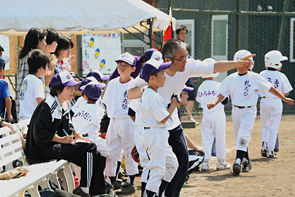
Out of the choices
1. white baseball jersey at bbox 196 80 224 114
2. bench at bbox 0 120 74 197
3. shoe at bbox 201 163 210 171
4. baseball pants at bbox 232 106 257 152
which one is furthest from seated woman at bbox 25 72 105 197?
white baseball jersey at bbox 196 80 224 114

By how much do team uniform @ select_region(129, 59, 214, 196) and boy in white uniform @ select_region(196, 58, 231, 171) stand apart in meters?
2.47

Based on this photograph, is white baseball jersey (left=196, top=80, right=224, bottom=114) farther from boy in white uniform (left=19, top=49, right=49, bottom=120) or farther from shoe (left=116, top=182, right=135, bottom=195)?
boy in white uniform (left=19, top=49, right=49, bottom=120)

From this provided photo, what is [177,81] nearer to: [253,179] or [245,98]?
[253,179]

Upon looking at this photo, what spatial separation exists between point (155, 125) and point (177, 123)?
0.44 meters

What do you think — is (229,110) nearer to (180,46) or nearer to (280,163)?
(280,163)

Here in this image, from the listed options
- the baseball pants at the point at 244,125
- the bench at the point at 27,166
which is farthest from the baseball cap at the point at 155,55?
the baseball pants at the point at 244,125

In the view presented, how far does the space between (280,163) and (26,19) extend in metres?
4.96

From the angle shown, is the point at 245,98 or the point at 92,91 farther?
the point at 245,98

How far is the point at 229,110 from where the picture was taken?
Answer: 47.0 feet

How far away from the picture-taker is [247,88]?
23.3 ft

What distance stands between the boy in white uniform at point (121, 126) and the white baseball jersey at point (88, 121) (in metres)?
0.31

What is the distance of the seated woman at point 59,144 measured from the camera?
4.79 metres

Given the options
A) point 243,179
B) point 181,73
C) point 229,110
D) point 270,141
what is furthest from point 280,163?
point 229,110

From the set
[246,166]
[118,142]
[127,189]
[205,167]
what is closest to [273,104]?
[246,166]
